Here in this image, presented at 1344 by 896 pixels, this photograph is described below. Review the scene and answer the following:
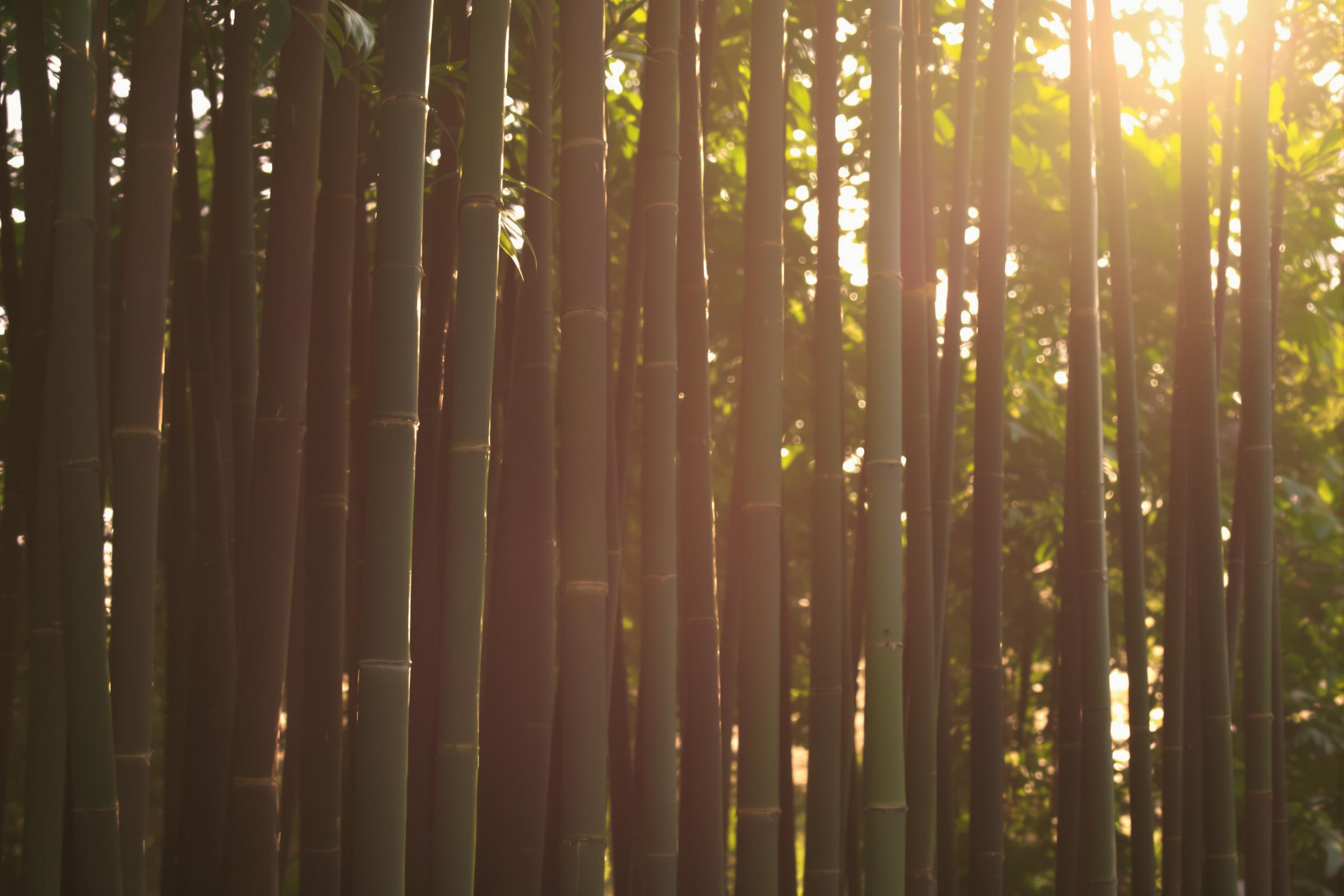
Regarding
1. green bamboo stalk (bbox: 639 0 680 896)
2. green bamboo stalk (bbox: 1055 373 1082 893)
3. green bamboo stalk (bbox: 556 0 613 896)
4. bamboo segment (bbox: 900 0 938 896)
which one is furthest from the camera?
green bamboo stalk (bbox: 1055 373 1082 893)

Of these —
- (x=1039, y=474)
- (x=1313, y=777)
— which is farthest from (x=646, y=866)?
(x=1313, y=777)

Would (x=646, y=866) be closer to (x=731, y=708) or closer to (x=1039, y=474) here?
(x=731, y=708)

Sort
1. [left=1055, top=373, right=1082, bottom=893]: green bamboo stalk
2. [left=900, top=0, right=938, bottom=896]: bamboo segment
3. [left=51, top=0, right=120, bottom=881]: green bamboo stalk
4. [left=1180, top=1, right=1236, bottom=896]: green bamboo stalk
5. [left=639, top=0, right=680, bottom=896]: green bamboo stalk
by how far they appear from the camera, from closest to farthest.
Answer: [left=51, top=0, right=120, bottom=881]: green bamboo stalk, [left=639, top=0, right=680, bottom=896]: green bamboo stalk, [left=900, top=0, right=938, bottom=896]: bamboo segment, [left=1180, top=1, right=1236, bottom=896]: green bamboo stalk, [left=1055, top=373, right=1082, bottom=893]: green bamboo stalk

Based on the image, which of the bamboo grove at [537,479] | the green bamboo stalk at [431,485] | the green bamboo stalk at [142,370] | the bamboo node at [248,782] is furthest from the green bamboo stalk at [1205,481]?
the green bamboo stalk at [142,370]

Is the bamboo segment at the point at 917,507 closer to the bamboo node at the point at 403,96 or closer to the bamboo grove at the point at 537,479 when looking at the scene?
the bamboo grove at the point at 537,479

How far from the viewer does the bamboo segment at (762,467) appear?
1.80m

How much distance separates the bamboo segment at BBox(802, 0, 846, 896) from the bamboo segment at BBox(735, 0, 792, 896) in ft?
0.39

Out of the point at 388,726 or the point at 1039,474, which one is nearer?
the point at 388,726

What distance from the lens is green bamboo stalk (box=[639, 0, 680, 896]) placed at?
1.73 meters

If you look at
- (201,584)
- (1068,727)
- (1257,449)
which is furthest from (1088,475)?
(201,584)

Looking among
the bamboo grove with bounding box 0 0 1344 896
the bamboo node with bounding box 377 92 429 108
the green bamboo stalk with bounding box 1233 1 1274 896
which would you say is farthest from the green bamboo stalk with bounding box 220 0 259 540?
the green bamboo stalk with bounding box 1233 1 1274 896

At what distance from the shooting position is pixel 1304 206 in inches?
168

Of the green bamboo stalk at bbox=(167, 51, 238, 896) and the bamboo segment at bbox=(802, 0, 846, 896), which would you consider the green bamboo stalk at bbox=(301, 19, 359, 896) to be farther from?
the bamboo segment at bbox=(802, 0, 846, 896)

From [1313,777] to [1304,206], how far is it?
1.88 metres
